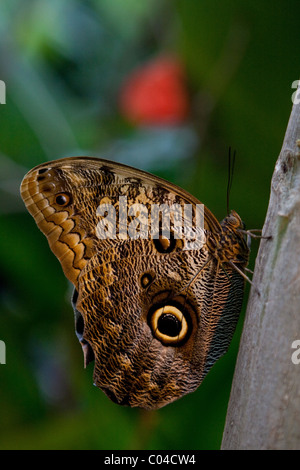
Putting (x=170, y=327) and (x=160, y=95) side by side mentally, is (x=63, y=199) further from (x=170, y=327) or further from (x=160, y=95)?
(x=160, y=95)

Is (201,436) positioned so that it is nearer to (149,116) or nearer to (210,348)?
(210,348)

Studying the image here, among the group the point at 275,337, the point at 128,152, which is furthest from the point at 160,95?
the point at 275,337

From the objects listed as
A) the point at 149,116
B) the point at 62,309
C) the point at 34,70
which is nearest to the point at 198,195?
the point at 149,116

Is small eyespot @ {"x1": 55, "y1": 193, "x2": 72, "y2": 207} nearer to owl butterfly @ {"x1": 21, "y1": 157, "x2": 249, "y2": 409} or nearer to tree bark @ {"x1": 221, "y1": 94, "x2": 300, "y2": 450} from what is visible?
owl butterfly @ {"x1": 21, "y1": 157, "x2": 249, "y2": 409}

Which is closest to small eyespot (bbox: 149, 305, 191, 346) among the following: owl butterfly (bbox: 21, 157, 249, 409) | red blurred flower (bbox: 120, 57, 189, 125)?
owl butterfly (bbox: 21, 157, 249, 409)

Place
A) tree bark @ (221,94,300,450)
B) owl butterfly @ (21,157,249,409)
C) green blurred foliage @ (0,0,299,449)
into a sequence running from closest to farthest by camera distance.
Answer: tree bark @ (221,94,300,450)
owl butterfly @ (21,157,249,409)
green blurred foliage @ (0,0,299,449)

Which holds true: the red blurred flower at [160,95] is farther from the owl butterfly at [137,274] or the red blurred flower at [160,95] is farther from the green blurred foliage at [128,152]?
the owl butterfly at [137,274]

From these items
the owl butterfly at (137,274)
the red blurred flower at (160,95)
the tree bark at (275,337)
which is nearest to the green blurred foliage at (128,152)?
the red blurred flower at (160,95)
